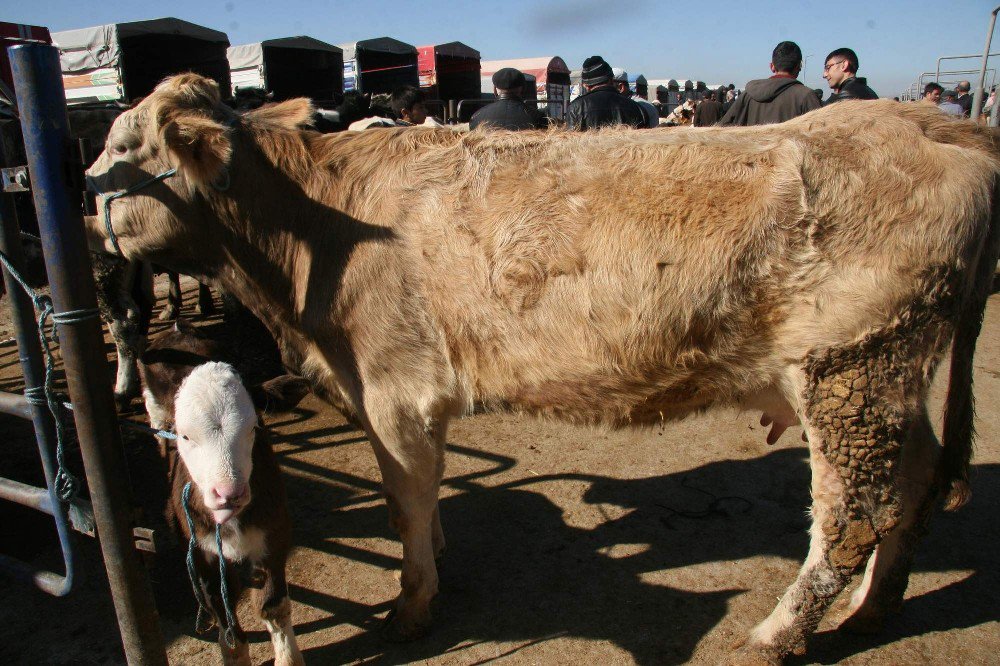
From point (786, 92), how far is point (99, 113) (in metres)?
6.18

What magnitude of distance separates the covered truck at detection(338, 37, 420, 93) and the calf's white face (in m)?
15.3

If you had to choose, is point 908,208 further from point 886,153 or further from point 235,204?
point 235,204

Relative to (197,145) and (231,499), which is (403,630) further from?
(197,145)

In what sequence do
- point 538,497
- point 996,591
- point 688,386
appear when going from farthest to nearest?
point 538,497 → point 996,591 → point 688,386

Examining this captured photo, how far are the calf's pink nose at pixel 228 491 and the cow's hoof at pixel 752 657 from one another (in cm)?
212

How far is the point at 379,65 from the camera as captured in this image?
56.6ft

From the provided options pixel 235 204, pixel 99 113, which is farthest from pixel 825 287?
pixel 99 113

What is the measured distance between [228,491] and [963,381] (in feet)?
9.80

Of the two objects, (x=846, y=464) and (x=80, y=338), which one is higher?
(x=80, y=338)

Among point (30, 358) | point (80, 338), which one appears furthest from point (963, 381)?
point (30, 358)

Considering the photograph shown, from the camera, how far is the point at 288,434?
5.00 meters

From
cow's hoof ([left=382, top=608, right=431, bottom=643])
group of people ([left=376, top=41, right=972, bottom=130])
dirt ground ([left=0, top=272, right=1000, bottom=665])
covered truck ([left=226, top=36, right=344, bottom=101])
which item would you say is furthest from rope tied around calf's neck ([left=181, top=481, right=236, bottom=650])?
covered truck ([left=226, top=36, right=344, bottom=101])

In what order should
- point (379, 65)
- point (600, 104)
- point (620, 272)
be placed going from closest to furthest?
point (620, 272) → point (600, 104) → point (379, 65)

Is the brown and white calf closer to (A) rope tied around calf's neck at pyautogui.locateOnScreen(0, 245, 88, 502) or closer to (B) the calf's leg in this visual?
(B) the calf's leg
